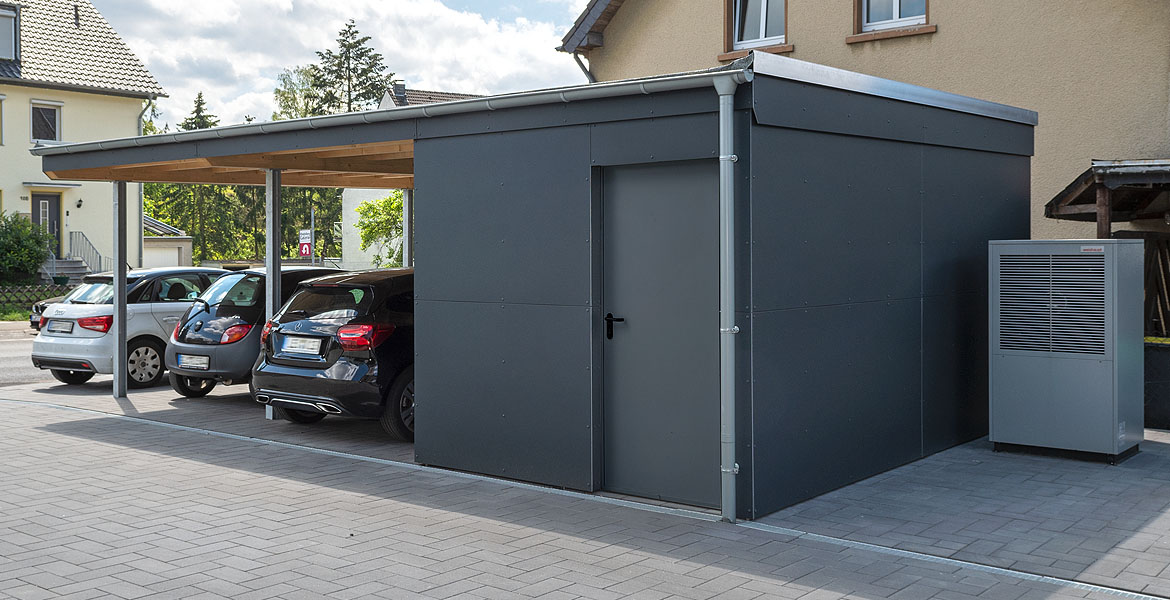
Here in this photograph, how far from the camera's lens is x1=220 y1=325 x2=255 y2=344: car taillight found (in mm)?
12531

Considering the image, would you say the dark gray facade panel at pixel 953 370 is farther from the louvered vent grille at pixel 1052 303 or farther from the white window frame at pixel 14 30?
the white window frame at pixel 14 30

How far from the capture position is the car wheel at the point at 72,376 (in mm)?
15383

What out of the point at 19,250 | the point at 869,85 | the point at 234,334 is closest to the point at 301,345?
the point at 234,334

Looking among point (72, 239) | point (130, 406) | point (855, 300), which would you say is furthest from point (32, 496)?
point (72, 239)

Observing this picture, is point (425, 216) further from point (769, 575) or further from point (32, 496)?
point (769, 575)

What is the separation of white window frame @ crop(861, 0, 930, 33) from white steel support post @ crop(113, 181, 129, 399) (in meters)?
10.2

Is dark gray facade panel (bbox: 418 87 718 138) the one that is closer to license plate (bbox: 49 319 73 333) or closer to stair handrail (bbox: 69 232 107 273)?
license plate (bbox: 49 319 73 333)

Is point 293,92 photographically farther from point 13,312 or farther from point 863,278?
point 863,278

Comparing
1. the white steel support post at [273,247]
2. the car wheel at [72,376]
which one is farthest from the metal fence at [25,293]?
the white steel support post at [273,247]

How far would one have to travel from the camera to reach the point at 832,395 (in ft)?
26.8

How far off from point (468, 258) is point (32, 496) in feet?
12.0

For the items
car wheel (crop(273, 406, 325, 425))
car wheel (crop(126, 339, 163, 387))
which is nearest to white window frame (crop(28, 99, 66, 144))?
car wheel (crop(126, 339, 163, 387))

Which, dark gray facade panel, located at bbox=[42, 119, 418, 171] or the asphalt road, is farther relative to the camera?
the asphalt road

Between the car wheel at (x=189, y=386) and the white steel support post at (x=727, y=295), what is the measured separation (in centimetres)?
847
